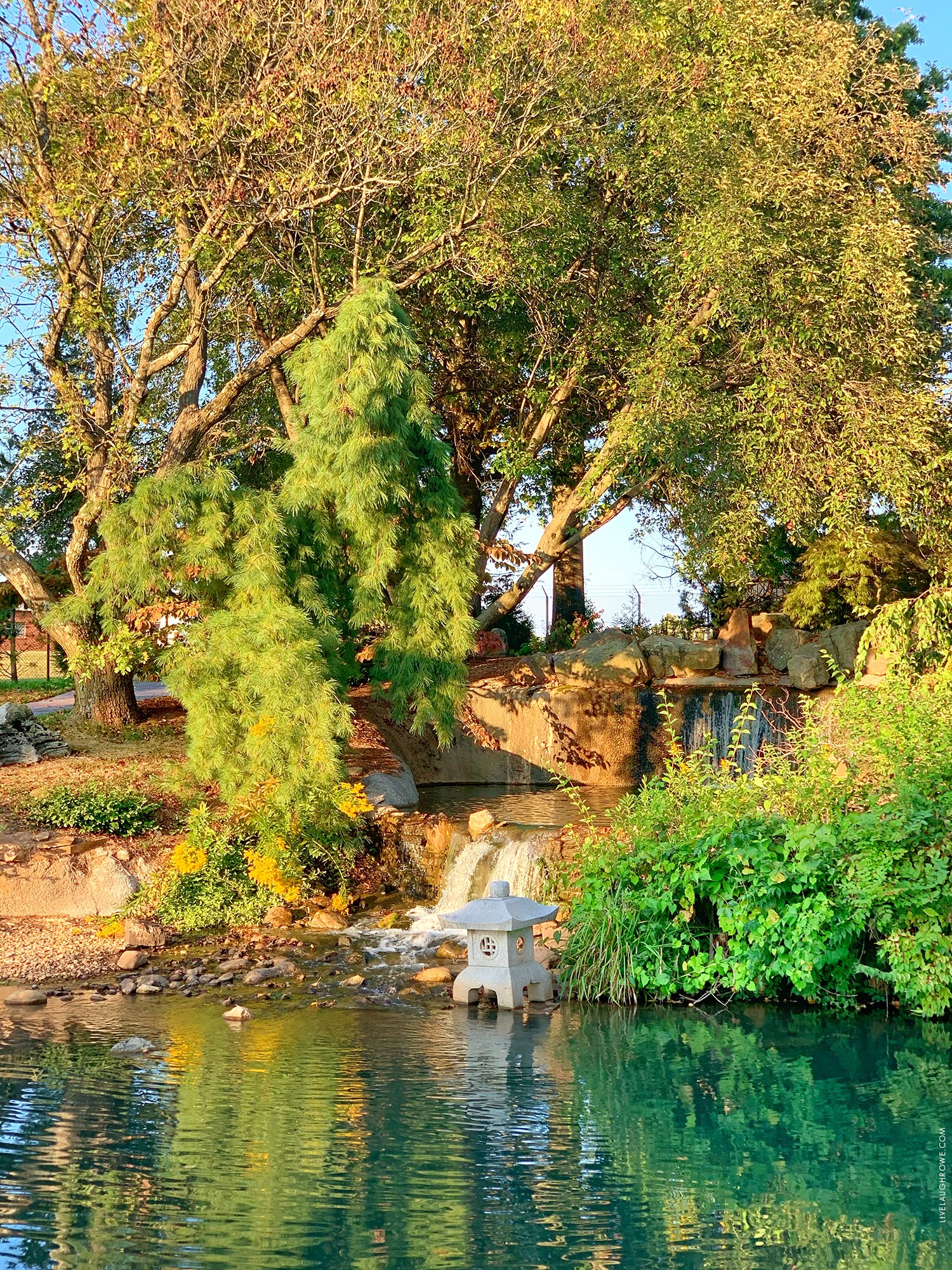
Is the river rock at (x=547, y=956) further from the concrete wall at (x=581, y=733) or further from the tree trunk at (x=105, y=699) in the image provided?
the concrete wall at (x=581, y=733)

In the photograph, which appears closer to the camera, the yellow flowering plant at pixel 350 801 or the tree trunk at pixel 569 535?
the yellow flowering plant at pixel 350 801

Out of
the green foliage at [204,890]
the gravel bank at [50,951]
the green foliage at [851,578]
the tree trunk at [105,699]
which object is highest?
the green foliage at [851,578]

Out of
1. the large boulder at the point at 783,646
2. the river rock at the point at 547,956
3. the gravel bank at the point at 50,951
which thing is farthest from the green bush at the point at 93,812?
the large boulder at the point at 783,646

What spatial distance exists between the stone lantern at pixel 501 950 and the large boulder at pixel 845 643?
12.8m

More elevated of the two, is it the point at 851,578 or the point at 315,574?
the point at 851,578

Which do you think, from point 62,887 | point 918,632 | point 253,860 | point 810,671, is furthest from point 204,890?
point 810,671

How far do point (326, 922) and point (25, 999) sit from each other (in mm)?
3166

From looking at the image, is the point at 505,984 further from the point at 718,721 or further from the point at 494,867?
the point at 718,721

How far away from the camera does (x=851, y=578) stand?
21.9 meters

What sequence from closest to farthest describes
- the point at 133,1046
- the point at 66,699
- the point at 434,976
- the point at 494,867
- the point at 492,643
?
the point at 133,1046 < the point at 434,976 < the point at 494,867 < the point at 66,699 < the point at 492,643

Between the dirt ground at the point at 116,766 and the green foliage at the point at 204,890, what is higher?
the dirt ground at the point at 116,766

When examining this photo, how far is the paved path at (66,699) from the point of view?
21.1 metres

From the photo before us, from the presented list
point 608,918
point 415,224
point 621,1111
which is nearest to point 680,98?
point 415,224

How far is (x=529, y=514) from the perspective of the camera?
76.6 ft
